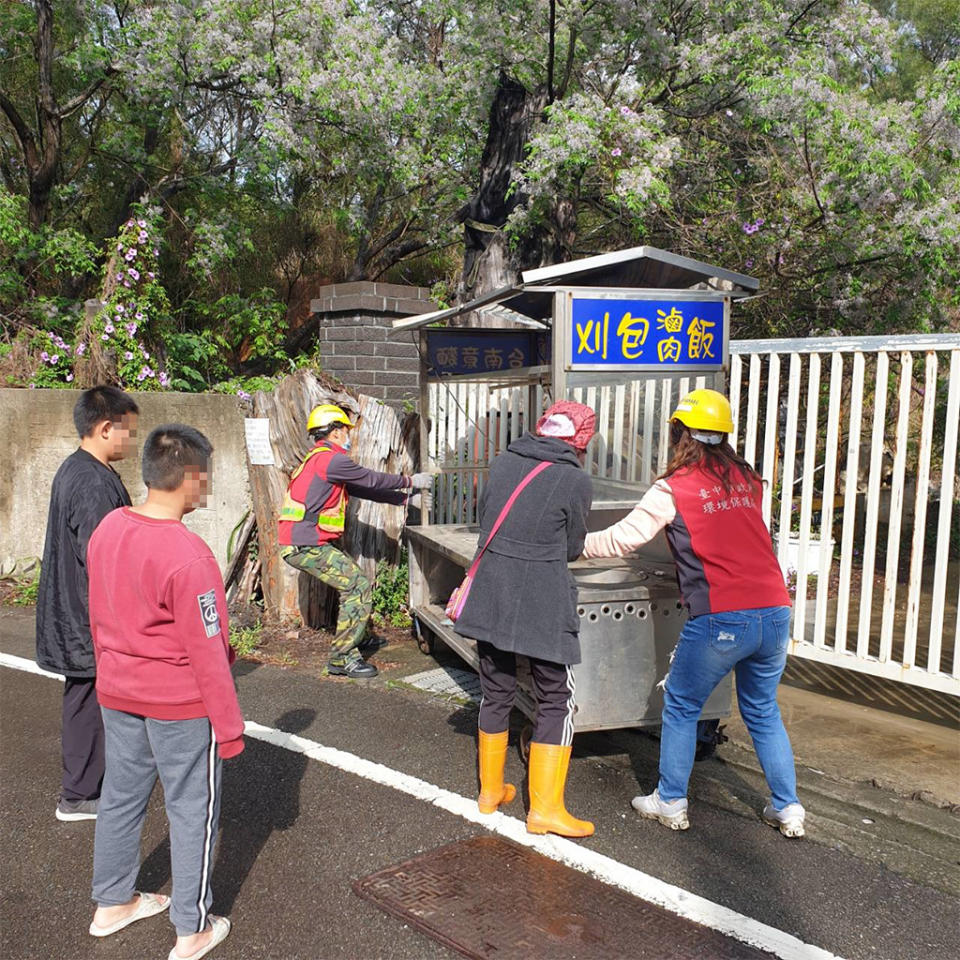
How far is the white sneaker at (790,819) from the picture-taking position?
3.83m

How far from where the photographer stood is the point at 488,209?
33.0ft

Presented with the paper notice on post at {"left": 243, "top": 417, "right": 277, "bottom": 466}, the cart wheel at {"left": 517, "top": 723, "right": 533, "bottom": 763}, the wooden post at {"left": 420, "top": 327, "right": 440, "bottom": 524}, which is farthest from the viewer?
the paper notice on post at {"left": 243, "top": 417, "right": 277, "bottom": 466}

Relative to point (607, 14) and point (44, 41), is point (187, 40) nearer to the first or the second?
point (44, 41)

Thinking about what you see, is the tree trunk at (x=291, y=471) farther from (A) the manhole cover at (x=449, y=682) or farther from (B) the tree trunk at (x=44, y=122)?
(B) the tree trunk at (x=44, y=122)

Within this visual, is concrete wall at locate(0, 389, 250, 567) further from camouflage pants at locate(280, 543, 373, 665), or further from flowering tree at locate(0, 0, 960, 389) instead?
camouflage pants at locate(280, 543, 373, 665)

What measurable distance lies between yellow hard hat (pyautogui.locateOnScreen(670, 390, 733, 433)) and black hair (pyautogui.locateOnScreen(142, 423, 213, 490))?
202cm

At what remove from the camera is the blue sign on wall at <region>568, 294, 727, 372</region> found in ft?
15.5

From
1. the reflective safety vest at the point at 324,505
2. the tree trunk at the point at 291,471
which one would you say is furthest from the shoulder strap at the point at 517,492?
the tree trunk at the point at 291,471

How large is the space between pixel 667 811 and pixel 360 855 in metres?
1.30

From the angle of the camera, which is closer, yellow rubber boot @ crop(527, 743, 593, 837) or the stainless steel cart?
yellow rubber boot @ crop(527, 743, 593, 837)

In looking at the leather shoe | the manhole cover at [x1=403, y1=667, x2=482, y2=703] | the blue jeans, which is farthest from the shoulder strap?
the leather shoe

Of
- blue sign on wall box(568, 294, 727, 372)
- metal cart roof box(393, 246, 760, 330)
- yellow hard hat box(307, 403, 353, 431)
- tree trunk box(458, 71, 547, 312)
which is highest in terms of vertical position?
tree trunk box(458, 71, 547, 312)

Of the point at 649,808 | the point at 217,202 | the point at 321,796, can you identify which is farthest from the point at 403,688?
the point at 217,202

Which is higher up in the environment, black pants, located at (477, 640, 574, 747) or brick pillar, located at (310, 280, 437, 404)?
brick pillar, located at (310, 280, 437, 404)
